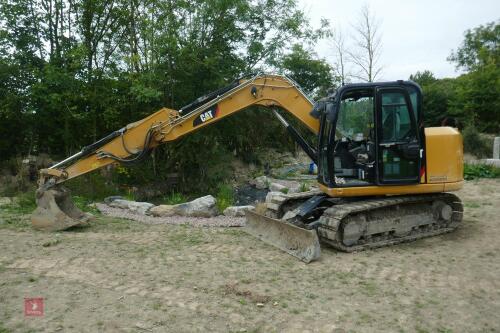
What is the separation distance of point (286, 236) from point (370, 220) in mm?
1206

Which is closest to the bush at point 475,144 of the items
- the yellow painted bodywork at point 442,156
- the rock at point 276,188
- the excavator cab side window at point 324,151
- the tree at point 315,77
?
the tree at point 315,77

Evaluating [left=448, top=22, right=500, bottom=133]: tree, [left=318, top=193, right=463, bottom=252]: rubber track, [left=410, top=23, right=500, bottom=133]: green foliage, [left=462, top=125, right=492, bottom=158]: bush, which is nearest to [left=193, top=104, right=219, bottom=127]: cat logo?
[left=318, top=193, right=463, bottom=252]: rubber track

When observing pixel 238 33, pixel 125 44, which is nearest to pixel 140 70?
pixel 125 44

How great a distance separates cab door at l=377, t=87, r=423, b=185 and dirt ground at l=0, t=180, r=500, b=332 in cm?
105

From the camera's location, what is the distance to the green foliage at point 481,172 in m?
11.2

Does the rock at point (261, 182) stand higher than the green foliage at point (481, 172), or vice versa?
the green foliage at point (481, 172)

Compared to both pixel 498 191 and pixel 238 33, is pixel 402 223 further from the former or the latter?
pixel 238 33

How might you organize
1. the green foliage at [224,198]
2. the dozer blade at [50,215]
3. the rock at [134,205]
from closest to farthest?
the dozer blade at [50,215], the rock at [134,205], the green foliage at [224,198]

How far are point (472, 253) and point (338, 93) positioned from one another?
9.07 feet

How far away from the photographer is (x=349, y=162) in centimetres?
610

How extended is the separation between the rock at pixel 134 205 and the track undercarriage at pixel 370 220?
3.38m

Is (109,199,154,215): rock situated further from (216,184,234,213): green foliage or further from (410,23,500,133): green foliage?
(410,23,500,133): green foliage

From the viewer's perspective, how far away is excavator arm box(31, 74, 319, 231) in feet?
21.2

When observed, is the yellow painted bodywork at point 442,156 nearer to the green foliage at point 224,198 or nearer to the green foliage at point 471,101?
the green foliage at point 224,198
